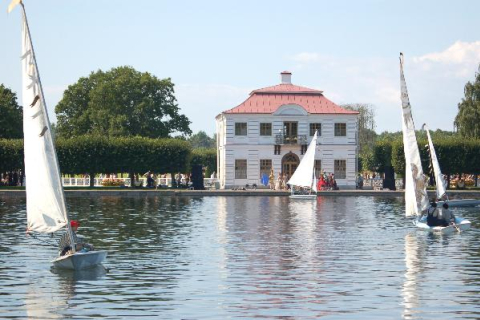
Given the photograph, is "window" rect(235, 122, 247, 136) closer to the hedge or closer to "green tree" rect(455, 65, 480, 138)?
the hedge

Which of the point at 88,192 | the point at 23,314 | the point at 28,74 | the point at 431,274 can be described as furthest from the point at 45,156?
the point at 88,192

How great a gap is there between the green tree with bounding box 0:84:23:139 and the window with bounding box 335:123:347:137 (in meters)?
34.2

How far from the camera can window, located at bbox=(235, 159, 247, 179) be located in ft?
323

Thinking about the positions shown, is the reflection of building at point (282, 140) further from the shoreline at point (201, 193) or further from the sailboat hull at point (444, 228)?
the sailboat hull at point (444, 228)

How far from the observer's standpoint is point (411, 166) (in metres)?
43.7

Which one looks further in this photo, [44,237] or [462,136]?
[462,136]

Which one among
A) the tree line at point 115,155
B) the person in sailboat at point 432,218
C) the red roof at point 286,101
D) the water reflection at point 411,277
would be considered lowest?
the water reflection at point 411,277

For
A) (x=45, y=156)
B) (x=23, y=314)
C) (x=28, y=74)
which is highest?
(x=28, y=74)

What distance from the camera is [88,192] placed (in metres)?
87.0

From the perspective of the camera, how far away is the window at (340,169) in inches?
3898

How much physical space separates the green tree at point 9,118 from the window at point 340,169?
34358mm

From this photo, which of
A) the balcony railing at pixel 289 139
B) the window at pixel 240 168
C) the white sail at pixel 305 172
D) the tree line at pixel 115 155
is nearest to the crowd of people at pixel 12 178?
the tree line at pixel 115 155

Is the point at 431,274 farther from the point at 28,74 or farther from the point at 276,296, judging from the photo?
the point at 28,74

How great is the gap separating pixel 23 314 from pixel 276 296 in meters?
6.07
